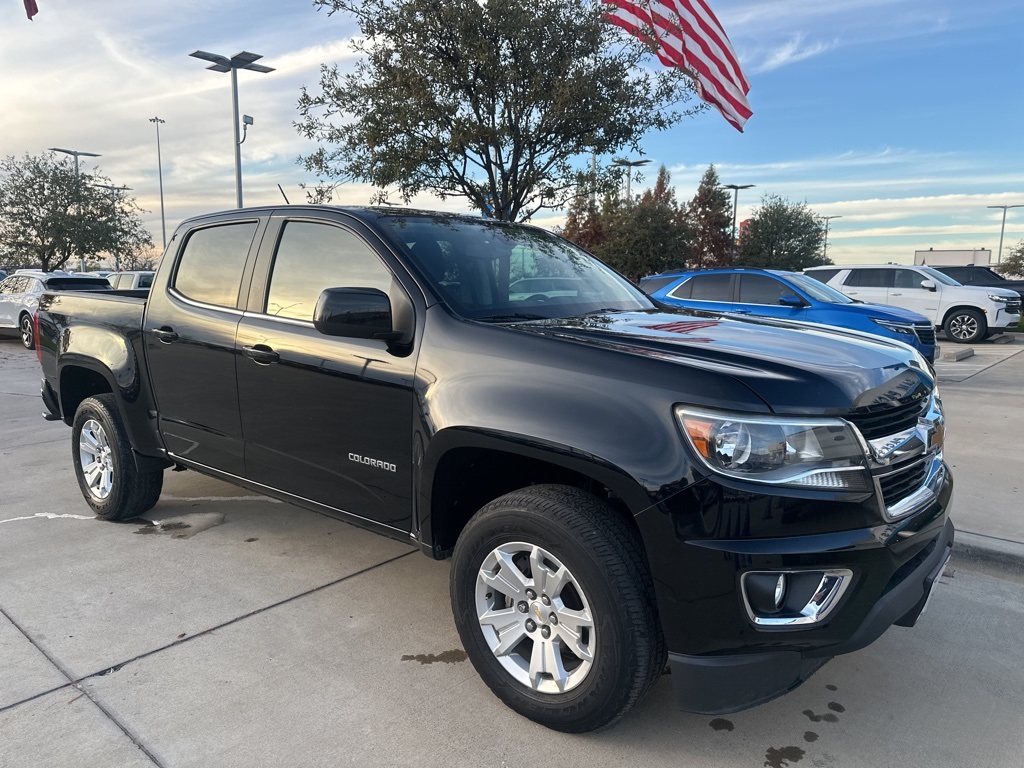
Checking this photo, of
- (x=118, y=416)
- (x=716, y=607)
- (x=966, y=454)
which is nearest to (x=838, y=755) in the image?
(x=716, y=607)

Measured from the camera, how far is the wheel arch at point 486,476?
2311 millimetres

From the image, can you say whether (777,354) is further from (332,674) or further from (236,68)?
(236,68)

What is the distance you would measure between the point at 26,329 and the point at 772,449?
711 inches

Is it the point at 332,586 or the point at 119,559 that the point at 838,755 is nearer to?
the point at 332,586

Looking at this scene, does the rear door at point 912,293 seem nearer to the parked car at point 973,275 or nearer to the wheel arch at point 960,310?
the wheel arch at point 960,310

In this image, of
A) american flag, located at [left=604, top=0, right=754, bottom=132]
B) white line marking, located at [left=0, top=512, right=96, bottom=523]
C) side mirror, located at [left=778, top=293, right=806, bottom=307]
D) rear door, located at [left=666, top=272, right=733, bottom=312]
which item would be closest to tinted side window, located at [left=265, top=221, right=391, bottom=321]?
white line marking, located at [left=0, top=512, right=96, bottom=523]

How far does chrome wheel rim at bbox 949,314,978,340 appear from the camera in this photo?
15.9 meters

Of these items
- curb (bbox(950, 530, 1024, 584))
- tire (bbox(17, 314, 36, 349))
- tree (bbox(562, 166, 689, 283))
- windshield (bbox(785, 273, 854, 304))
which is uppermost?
tree (bbox(562, 166, 689, 283))

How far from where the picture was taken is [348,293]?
2.78 meters

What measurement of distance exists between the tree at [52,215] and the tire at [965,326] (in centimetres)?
2842

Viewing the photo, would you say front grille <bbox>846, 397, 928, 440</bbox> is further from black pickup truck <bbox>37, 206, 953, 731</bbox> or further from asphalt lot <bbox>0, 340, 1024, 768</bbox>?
asphalt lot <bbox>0, 340, 1024, 768</bbox>

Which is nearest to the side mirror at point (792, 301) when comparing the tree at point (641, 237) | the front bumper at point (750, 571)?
the front bumper at point (750, 571)

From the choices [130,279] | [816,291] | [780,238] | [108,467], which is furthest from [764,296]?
[780,238]

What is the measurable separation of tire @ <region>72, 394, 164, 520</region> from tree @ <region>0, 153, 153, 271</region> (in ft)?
91.8
